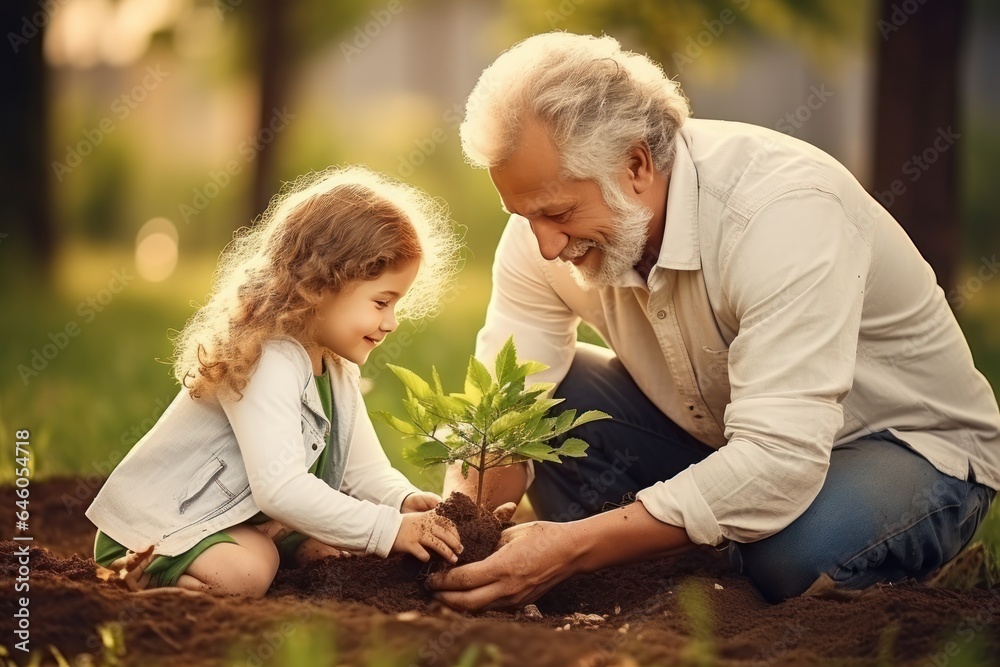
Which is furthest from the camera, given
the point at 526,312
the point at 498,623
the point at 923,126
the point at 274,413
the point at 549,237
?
the point at 923,126

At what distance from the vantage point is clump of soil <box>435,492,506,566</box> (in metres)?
2.88

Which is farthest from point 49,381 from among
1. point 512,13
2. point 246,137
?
point 246,137

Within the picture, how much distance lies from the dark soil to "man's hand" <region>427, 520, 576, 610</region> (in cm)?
6

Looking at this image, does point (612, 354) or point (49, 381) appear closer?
point (612, 354)

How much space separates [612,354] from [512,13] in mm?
5172

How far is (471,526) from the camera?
2900mm

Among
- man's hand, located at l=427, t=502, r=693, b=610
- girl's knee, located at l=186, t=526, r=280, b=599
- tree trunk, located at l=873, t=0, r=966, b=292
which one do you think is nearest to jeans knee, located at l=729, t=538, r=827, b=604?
man's hand, located at l=427, t=502, r=693, b=610

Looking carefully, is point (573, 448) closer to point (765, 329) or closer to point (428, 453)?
point (428, 453)

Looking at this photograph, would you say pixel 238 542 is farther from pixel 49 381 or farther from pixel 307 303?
pixel 49 381

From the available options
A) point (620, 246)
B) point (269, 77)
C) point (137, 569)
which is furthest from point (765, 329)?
point (269, 77)

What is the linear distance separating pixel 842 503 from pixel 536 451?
2.97 feet

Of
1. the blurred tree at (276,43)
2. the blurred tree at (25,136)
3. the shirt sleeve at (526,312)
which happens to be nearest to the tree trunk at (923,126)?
the shirt sleeve at (526,312)

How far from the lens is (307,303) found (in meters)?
2.99

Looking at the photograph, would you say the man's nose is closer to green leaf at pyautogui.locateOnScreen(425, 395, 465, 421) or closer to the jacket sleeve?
green leaf at pyautogui.locateOnScreen(425, 395, 465, 421)
